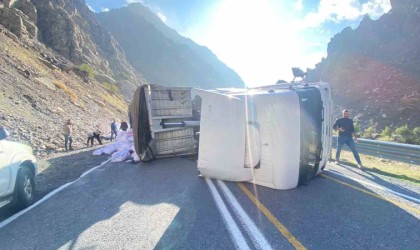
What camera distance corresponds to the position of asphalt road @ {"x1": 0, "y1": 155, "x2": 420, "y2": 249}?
3.83 meters

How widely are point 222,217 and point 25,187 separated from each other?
3810 millimetres

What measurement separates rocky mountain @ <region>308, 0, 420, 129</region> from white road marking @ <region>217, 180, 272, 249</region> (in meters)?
35.9

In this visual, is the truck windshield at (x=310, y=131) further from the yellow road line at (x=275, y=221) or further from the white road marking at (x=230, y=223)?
the white road marking at (x=230, y=223)

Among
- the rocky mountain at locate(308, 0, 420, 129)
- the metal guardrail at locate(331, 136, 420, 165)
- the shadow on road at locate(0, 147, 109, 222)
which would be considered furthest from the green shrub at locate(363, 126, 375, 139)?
the shadow on road at locate(0, 147, 109, 222)

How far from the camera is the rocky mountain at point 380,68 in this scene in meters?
41.0

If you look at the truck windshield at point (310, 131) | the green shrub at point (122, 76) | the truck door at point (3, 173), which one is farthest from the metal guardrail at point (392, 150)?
the green shrub at point (122, 76)

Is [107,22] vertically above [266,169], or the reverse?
[107,22]

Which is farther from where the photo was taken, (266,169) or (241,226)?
(266,169)

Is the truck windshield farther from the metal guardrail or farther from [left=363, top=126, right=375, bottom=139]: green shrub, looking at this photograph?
[left=363, top=126, right=375, bottom=139]: green shrub

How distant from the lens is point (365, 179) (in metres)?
7.08

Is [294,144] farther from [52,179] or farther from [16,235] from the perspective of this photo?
[52,179]

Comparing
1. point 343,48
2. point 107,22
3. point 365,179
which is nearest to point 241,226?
point 365,179

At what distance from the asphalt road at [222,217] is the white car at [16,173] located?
0.36 metres

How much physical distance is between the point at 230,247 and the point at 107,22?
165512 millimetres
